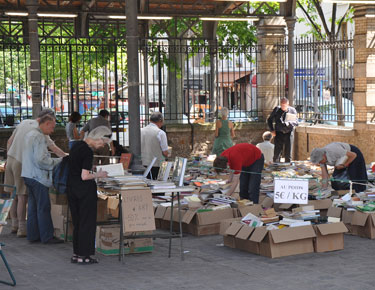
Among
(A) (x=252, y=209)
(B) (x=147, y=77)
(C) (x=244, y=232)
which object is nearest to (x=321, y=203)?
(A) (x=252, y=209)

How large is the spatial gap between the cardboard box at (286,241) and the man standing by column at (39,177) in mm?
3040

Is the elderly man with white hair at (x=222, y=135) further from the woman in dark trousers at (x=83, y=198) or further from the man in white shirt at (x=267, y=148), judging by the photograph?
the woman in dark trousers at (x=83, y=198)

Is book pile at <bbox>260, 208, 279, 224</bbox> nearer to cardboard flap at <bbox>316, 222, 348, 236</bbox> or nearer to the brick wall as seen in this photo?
cardboard flap at <bbox>316, 222, 348, 236</bbox>

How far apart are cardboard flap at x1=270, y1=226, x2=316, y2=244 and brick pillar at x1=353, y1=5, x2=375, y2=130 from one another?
32.9ft

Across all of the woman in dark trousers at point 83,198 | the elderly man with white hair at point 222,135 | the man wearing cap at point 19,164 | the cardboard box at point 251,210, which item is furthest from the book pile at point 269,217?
the elderly man with white hair at point 222,135

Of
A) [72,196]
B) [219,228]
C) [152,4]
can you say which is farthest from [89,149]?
[152,4]

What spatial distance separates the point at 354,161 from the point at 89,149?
501 centimetres

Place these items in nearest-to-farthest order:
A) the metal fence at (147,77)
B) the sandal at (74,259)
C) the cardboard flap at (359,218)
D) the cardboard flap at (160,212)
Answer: the sandal at (74,259)
the cardboard flap at (359,218)
the cardboard flap at (160,212)
the metal fence at (147,77)

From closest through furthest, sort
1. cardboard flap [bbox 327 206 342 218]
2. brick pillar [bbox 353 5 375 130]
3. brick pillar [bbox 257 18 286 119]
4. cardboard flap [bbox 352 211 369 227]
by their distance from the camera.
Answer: cardboard flap [bbox 352 211 369 227] → cardboard flap [bbox 327 206 342 218] → brick pillar [bbox 353 5 375 130] → brick pillar [bbox 257 18 286 119]

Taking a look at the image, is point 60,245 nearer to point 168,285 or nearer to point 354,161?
point 168,285

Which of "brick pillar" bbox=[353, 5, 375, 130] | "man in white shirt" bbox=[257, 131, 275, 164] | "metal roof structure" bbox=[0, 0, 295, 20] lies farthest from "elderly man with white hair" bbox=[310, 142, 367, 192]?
"metal roof structure" bbox=[0, 0, 295, 20]

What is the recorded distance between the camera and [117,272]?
898 centimetres

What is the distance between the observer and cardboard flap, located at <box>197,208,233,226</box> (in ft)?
37.4

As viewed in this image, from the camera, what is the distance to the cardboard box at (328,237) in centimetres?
991
